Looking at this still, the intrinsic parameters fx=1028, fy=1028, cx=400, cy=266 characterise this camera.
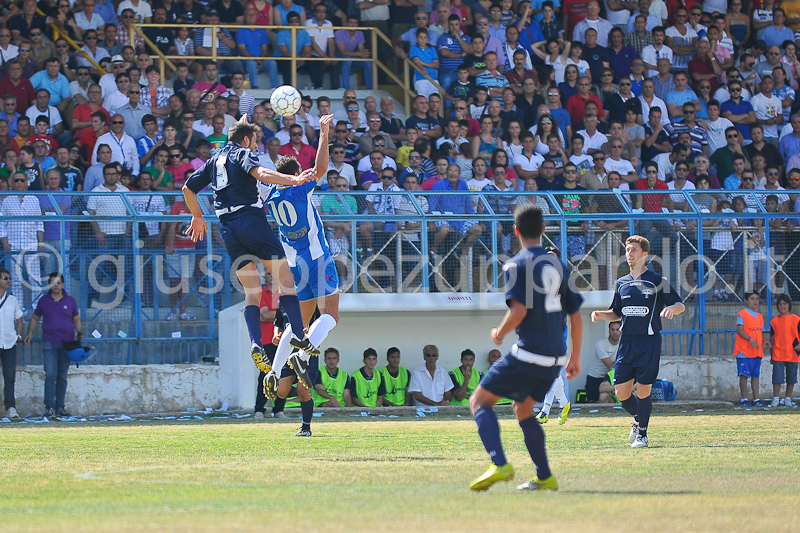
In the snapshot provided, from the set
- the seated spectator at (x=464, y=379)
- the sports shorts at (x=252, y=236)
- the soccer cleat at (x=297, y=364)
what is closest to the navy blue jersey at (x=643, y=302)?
the soccer cleat at (x=297, y=364)

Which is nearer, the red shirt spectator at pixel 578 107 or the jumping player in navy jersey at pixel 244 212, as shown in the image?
the jumping player in navy jersey at pixel 244 212

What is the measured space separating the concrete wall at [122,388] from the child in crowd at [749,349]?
8566mm

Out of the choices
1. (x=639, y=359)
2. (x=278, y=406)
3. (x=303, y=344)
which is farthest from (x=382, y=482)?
(x=278, y=406)

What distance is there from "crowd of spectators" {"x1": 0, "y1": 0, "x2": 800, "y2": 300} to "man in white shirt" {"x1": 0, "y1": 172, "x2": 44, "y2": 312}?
0.03 meters

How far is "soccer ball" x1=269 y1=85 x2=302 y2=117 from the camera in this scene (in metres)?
10.5

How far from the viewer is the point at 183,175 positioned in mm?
16672

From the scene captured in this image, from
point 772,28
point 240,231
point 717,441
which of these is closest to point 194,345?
point 240,231

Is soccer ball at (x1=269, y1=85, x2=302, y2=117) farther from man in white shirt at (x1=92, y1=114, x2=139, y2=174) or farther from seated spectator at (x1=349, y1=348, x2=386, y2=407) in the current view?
man in white shirt at (x1=92, y1=114, x2=139, y2=174)

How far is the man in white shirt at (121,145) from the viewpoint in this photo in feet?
55.3

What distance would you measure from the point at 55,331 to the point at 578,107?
10.7 metres

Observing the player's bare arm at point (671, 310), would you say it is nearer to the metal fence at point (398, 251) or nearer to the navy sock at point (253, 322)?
the navy sock at point (253, 322)

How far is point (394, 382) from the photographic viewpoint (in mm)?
16469

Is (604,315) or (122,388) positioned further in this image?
(122,388)

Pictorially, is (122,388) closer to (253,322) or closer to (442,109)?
(253,322)
